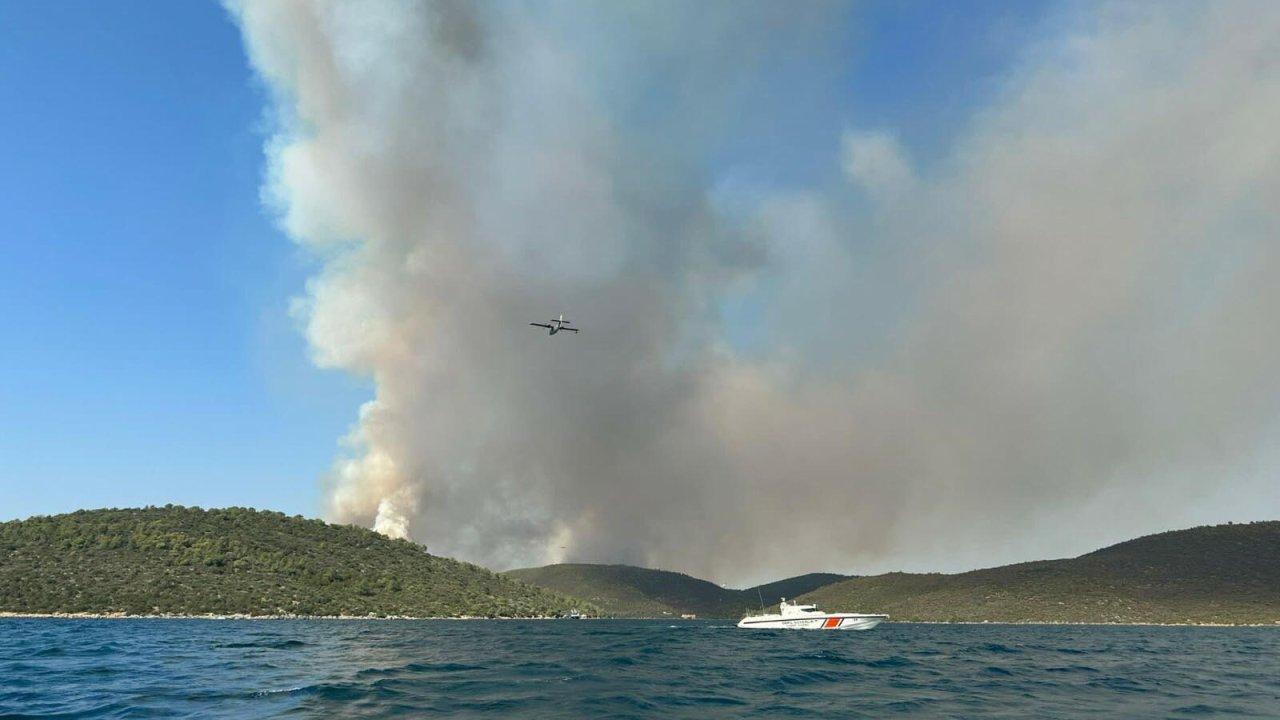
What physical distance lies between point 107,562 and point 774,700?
203405 mm

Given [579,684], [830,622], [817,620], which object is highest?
[817,620]

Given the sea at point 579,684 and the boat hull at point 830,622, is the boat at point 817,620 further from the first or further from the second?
the sea at point 579,684

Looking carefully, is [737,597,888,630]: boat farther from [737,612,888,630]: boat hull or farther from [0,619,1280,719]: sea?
[0,619,1280,719]: sea

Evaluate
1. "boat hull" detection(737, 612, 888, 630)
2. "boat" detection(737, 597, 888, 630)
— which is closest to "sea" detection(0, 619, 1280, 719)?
"boat hull" detection(737, 612, 888, 630)

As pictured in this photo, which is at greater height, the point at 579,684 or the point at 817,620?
the point at 817,620

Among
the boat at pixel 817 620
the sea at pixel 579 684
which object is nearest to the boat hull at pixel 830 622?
the boat at pixel 817 620

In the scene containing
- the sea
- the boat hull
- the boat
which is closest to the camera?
the sea

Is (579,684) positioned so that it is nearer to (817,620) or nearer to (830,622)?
Result: (830,622)

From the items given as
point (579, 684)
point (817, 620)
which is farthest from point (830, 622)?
→ point (579, 684)

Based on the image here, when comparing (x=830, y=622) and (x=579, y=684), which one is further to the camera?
(x=830, y=622)

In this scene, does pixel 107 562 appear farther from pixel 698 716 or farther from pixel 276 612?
pixel 698 716

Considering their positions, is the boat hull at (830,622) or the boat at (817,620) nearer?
the boat hull at (830,622)

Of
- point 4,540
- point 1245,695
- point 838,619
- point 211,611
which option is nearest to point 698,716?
point 1245,695

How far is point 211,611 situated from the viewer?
6388 inches
